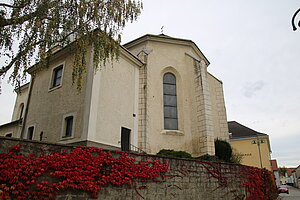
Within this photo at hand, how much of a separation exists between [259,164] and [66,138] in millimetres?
26349

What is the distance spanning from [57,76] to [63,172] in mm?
9974

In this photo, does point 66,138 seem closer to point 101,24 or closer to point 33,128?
point 33,128

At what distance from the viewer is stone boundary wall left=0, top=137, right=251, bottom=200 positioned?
18.0ft

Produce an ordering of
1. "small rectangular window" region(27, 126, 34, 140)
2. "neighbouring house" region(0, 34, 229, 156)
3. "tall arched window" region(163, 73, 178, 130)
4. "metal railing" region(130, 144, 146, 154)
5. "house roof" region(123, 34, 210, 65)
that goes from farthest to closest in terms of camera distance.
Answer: "house roof" region(123, 34, 210, 65) < "tall arched window" region(163, 73, 178, 130) < "small rectangular window" region(27, 126, 34, 140) < "metal railing" region(130, 144, 146, 154) < "neighbouring house" region(0, 34, 229, 156)

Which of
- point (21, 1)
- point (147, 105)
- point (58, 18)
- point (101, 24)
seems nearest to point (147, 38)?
point (147, 105)

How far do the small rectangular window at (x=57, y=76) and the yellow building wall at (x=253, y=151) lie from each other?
23808 mm

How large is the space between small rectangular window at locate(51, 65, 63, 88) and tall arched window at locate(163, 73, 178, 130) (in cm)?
693

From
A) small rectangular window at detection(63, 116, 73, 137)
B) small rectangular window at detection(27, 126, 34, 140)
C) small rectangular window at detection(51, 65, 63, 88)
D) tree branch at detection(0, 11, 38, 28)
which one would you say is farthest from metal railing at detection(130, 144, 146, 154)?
tree branch at detection(0, 11, 38, 28)

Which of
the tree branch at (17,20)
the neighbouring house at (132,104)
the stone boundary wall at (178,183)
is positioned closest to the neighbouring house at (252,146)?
the neighbouring house at (132,104)

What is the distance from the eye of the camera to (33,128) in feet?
44.8

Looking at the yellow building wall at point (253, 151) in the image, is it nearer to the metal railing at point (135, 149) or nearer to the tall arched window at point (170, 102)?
Answer: the tall arched window at point (170, 102)

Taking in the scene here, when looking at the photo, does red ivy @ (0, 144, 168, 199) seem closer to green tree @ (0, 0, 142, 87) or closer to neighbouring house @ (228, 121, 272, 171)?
green tree @ (0, 0, 142, 87)

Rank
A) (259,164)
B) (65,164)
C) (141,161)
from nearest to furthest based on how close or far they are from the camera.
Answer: (65,164) < (141,161) < (259,164)

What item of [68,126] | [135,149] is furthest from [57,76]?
[135,149]
